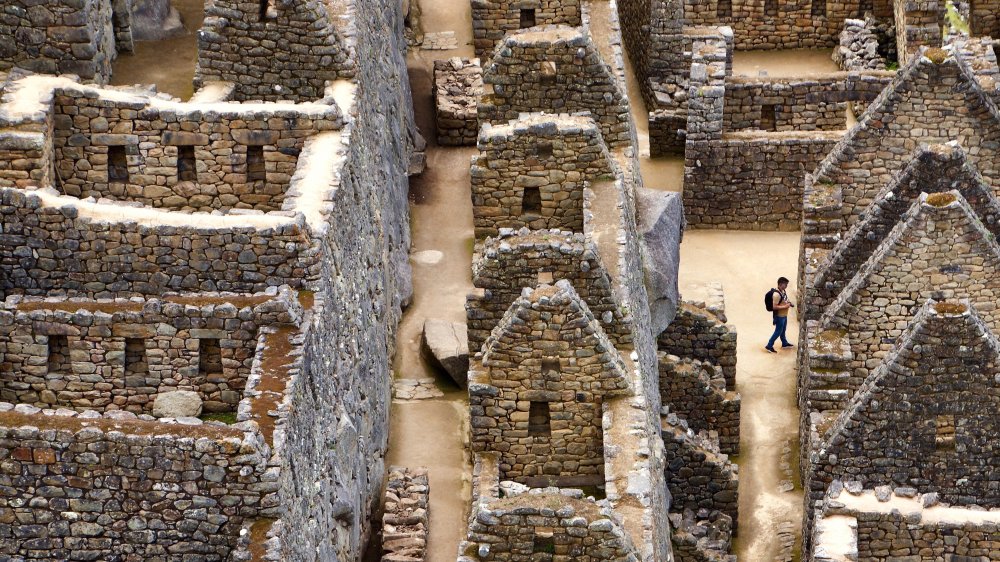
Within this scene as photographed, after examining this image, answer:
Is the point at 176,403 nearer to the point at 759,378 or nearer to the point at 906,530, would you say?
the point at 906,530

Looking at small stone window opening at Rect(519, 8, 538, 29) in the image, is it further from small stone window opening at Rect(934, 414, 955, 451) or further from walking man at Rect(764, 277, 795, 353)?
small stone window opening at Rect(934, 414, 955, 451)

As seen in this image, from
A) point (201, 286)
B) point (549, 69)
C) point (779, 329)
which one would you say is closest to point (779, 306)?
point (779, 329)

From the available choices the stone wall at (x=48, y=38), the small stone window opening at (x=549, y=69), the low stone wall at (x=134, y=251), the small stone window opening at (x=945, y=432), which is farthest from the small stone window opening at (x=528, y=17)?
the low stone wall at (x=134, y=251)

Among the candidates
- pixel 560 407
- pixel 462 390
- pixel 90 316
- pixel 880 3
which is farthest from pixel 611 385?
pixel 880 3

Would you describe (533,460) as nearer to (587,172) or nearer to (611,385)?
(611,385)

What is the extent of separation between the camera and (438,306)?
39.6 meters

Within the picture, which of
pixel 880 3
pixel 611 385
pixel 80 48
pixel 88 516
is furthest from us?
pixel 880 3

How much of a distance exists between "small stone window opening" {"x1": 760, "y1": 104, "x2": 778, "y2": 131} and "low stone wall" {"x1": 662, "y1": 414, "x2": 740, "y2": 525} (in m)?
9.57

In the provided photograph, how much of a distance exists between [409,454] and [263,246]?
4.73m

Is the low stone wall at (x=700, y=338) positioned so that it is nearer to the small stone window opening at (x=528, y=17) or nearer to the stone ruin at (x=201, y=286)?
the stone ruin at (x=201, y=286)

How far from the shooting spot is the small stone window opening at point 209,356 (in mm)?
32062

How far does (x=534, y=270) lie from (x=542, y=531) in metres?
5.25

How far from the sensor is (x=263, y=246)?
32.5m

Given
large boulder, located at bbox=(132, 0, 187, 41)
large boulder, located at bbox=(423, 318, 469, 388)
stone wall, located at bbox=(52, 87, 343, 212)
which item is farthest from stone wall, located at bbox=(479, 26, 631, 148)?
stone wall, located at bbox=(52, 87, 343, 212)
